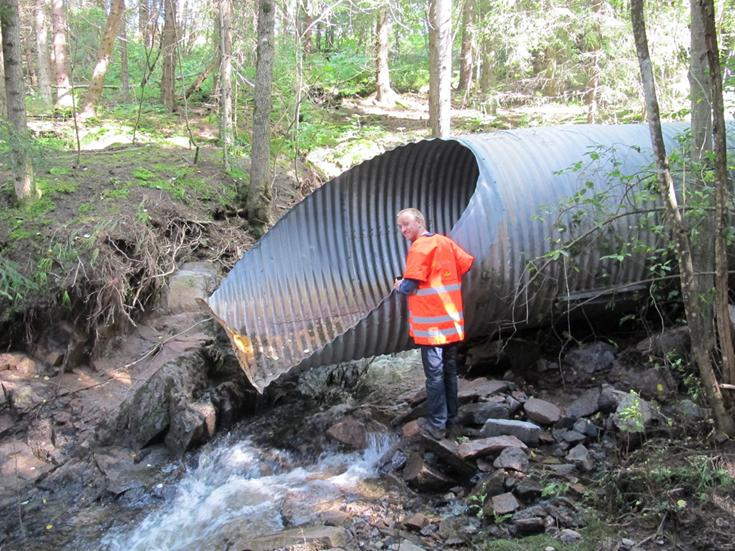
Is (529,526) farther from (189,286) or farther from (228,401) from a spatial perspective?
(189,286)

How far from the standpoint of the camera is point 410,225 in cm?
433

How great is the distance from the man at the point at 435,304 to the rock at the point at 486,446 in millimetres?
286

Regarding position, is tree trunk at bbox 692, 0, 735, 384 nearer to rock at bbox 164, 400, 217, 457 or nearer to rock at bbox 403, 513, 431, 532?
rock at bbox 403, 513, 431, 532

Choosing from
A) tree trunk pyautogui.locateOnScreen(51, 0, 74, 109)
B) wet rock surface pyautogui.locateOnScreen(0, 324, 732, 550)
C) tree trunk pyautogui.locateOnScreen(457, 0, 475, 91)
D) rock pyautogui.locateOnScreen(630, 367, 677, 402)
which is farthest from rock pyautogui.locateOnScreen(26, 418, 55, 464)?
tree trunk pyautogui.locateOnScreen(457, 0, 475, 91)

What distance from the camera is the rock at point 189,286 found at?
6207 mm

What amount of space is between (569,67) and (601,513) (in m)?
8.73

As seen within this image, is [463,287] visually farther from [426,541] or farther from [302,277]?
[302,277]

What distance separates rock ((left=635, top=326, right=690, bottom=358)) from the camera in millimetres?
4293

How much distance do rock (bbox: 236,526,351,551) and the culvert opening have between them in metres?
2.30

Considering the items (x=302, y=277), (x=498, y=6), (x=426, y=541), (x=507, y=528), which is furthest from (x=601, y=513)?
(x=498, y=6)

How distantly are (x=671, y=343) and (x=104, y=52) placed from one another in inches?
347

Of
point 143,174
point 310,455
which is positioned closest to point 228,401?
point 310,455

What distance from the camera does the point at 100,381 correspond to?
5.41 m

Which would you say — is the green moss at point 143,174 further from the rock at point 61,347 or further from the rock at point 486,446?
the rock at point 486,446
